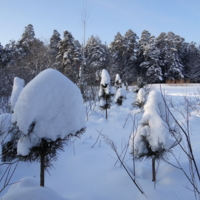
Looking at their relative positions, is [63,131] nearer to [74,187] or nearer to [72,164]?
[74,187]

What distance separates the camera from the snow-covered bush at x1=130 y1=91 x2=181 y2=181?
2.18 meters

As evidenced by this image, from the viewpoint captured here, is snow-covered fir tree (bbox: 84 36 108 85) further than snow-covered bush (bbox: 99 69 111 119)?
Yes

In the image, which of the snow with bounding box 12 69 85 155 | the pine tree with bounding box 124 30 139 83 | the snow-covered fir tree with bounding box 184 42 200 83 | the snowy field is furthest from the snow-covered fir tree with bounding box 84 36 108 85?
the snow with bounding box 12 69 85 155

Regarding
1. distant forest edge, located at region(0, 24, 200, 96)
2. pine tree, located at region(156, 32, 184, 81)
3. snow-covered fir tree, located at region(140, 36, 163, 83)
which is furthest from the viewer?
pine tree, located at region(156, 32, 184, 81)

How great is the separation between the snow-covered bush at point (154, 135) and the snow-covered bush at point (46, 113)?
43.5 inches

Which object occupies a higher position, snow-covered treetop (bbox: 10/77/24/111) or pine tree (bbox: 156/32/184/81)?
pine tree (bbox: 156/32/184/81)

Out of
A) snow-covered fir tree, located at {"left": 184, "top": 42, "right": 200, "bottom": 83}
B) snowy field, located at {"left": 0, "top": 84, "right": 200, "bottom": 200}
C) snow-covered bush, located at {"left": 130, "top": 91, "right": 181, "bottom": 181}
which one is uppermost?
snow-covered fir tree, located at {"left": 184, "top": 42, "right": 200, "bottom": 83}

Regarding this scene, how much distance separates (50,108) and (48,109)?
2 centimetres

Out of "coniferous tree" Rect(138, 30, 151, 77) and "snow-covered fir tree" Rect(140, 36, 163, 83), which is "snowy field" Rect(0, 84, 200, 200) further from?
"coniferous tree" Rect(138, 30, 151, 77)

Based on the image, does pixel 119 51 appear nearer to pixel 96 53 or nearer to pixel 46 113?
pixel 96 53

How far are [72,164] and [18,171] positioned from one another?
113cm

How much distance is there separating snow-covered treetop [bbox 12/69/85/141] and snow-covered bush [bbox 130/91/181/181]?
3.64ft

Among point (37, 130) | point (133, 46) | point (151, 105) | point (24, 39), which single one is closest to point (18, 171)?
point (37, 130)

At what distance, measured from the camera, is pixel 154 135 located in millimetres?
2254
